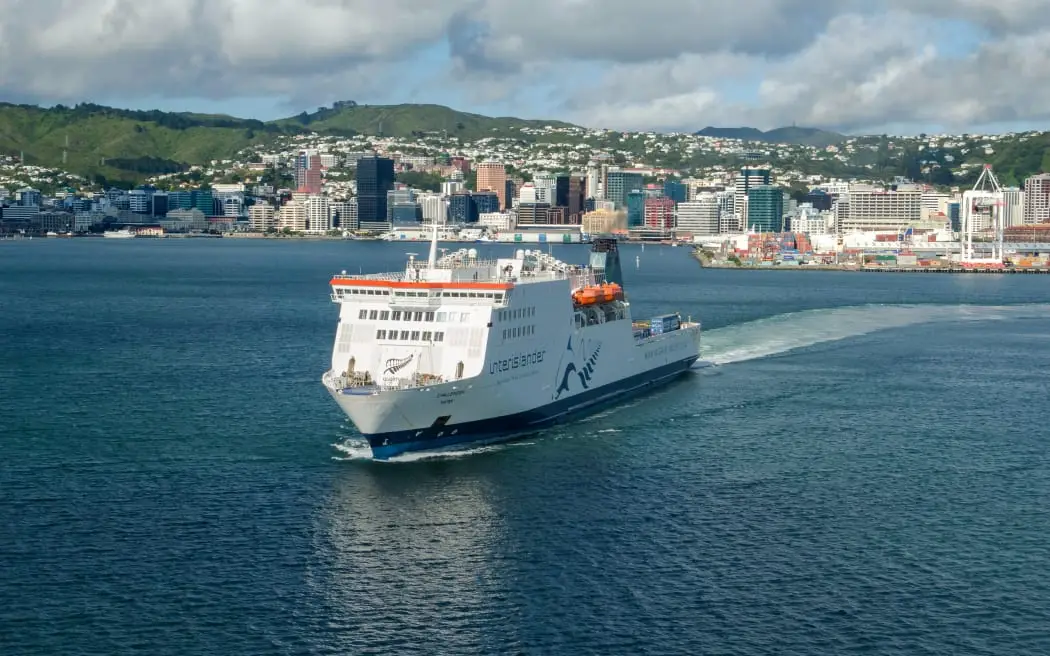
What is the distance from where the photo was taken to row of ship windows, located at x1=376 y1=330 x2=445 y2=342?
3222 cm

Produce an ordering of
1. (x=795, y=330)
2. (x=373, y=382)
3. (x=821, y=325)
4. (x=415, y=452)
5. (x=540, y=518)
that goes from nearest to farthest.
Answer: (x=540, y=518), (x=415, y=452), (x=373, y=382), (x=795, y=330), (x=821, y=325)

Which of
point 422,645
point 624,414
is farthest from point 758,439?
point 422,645

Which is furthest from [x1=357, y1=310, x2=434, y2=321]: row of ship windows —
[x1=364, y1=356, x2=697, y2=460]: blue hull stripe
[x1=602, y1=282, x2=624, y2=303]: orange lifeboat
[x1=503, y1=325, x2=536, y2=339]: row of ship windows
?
[x1=602, y1=282, x2=624, y2=303]: orange lifeboat

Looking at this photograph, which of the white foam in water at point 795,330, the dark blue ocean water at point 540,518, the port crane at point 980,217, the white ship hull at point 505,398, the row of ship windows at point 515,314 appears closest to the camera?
the dark blue ocean water at point 540,518

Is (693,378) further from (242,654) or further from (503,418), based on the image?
(242,654)

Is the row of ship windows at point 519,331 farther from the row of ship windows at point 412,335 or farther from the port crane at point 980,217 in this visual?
the port crane at point 980,217

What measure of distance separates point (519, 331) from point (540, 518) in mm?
8121

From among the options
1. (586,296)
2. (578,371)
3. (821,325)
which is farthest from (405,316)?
(821,325)

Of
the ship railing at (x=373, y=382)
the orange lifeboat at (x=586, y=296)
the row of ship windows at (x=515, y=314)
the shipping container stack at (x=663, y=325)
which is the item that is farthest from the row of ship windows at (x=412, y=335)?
the shipping container stack at (x=663, y=325)

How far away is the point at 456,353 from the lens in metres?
31.8

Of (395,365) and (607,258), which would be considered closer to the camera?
(395,365)

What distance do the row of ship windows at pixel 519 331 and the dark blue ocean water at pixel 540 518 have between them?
9.34 feet

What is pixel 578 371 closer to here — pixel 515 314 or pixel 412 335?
pixel 515 314

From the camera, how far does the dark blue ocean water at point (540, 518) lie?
20.5 m
